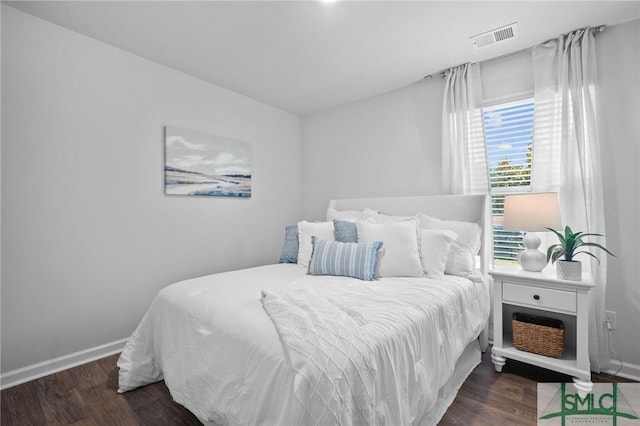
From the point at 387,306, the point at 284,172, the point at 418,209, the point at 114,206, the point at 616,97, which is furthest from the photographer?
the point at 284,172

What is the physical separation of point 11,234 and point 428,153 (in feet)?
11.3

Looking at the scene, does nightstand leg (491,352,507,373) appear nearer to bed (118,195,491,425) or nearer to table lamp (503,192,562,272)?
bed (118,195,491,425)

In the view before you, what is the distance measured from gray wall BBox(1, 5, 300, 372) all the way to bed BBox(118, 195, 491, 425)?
2.41 feet

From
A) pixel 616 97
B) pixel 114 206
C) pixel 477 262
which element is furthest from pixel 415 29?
pixel 114 206

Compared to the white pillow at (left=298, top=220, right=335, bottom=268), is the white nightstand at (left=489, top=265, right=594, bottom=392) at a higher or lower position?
lower

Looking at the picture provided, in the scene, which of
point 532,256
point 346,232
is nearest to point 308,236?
point 346,232

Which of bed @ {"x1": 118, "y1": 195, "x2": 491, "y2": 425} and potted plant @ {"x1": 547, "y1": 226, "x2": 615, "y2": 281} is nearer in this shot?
bed @ {"x1": 118, "y1": 195, "x2": 491, "y2": 425}

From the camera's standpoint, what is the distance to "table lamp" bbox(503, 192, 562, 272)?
2.06 meters

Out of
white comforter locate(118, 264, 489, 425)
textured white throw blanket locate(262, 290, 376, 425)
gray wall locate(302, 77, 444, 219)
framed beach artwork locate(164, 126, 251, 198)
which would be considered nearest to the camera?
textured white throw blanket locate(262, 290, 376, 425)

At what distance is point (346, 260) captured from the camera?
2.25 m

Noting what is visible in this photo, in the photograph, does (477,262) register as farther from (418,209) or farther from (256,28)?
(256,28)

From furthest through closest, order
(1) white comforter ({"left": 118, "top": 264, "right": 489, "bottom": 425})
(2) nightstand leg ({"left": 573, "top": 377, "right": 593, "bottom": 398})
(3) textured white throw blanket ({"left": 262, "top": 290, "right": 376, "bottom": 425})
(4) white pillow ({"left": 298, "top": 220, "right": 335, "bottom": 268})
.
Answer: (4) white pillow ({"left": 298, "top": 220, "right": 335, "bottom": 268}) → (2) nightstand leg ({"left": 573, "top": 377, "right": 593, "bottom": 398}) → (1) white comforter ({"left": 118, "top": 264, "right": 489, "bottom": 425}) → (3) textured white throw blanket ({"left": 262, "top": 290, "right": 376, "bottom": 425})

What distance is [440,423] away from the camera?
5.30 feet

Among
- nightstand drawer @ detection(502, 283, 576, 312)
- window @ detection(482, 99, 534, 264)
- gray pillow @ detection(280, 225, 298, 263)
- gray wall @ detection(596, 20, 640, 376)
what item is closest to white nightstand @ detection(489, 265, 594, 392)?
nightstand drawer @ detection(502, 283, 576, 312)
